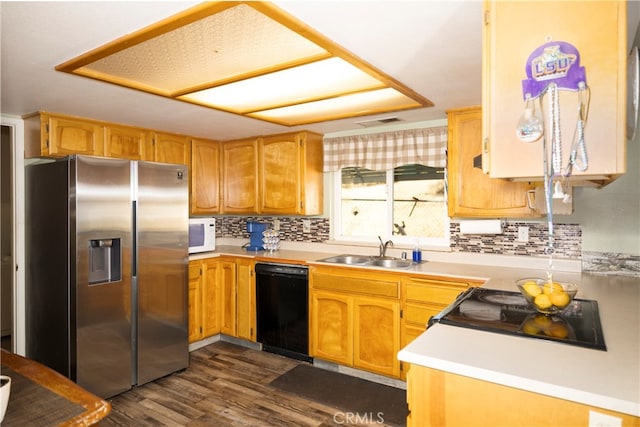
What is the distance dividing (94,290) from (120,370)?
64 centimetres

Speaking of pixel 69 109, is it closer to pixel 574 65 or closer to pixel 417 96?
pixel 417 96

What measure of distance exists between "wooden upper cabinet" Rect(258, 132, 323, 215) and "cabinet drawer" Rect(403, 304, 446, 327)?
1393mm

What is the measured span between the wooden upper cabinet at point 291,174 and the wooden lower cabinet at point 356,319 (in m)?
0.79

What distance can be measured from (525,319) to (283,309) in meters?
2.25

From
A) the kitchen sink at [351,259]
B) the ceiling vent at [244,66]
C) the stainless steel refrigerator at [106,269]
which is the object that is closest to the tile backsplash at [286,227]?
the kitchen sink at [351,259]

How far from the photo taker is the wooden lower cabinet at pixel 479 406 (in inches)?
42.1

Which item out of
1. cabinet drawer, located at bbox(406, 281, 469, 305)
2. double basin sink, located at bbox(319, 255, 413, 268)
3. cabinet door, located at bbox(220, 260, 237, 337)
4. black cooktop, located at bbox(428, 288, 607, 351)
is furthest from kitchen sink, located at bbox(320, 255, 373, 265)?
black cooktop, located at bbox(428, 288, 607, 351)

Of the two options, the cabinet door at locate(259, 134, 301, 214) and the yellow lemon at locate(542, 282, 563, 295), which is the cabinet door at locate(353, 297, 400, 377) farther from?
the yellow lemon at locate(542, 282, 563, 295)

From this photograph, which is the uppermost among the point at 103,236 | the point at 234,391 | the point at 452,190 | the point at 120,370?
the point at 452,190

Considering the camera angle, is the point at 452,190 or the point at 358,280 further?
the point at 358,280

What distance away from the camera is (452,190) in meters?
2.87

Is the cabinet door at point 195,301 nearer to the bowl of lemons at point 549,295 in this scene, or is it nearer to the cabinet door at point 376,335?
the cabinet door at point 376,335

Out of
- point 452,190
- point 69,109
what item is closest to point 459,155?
point 452,190

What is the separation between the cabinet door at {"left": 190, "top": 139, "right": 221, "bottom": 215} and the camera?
3.97 m
